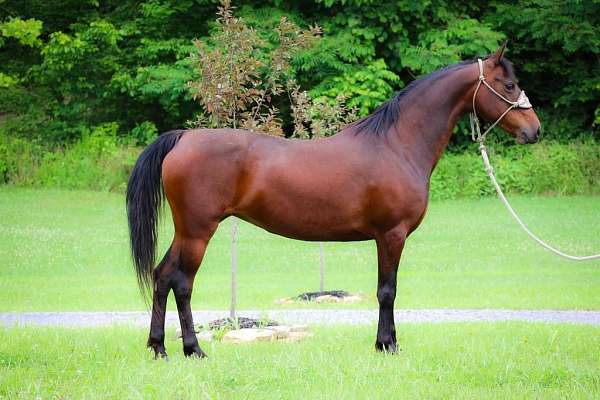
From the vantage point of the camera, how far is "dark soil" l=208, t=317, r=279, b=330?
9.11 metres

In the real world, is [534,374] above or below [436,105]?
below

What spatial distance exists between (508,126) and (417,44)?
21019 mm

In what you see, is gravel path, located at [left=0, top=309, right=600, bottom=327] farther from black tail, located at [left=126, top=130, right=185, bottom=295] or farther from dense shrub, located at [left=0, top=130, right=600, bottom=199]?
dense shrub, located at [left=0, top=130, right=600, bottom=199]

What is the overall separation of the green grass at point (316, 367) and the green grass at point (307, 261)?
3.63 m

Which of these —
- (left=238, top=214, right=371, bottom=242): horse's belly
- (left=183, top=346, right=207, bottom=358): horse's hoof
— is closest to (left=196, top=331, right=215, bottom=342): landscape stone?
(left=183, top=346, right=207, bottom=358): horse's hoof

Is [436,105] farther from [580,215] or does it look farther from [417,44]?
[417,44]

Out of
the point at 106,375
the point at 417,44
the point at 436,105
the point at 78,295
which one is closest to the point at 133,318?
the point at 78,295

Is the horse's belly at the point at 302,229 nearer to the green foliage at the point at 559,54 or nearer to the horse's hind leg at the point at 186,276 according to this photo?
the horse's hind leg at the point at 186,276

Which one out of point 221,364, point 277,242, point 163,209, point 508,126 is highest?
point 508,126

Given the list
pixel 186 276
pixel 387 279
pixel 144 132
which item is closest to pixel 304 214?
pixel 387 279

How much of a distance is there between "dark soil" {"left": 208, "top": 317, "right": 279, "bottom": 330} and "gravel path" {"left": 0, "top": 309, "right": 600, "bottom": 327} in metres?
0.57

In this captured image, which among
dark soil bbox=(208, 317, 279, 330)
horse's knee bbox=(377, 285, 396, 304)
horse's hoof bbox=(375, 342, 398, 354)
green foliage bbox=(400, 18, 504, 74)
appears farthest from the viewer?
green foliage bbox=(400, 18, 504, 74)

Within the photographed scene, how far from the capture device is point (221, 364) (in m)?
7.02

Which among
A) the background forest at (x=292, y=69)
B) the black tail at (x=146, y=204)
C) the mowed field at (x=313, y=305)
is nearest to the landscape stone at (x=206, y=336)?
the mowed field at (x=313, y=305)
